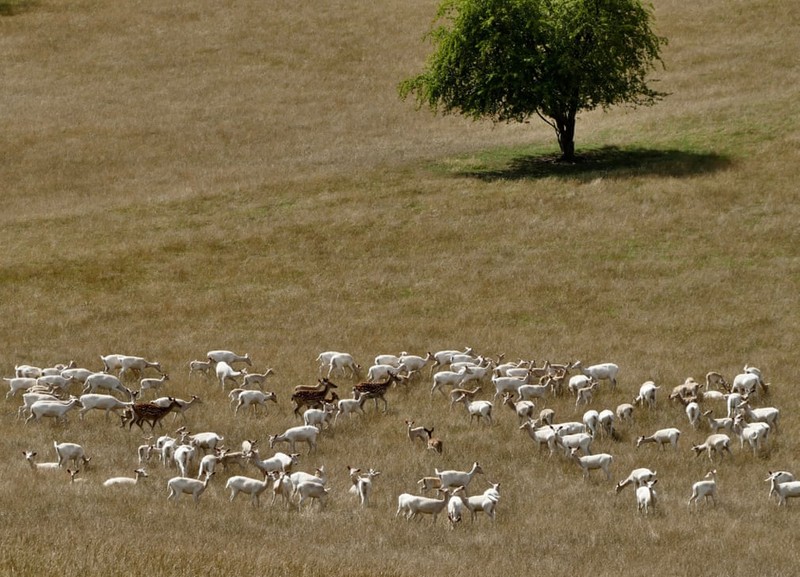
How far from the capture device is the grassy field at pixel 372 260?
17.8 meters

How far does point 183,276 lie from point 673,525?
81.7 ft

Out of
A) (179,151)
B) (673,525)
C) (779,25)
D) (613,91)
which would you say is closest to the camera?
(673,525)

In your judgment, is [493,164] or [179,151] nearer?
[493,164]

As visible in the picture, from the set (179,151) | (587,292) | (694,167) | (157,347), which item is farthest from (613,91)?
(157,347)

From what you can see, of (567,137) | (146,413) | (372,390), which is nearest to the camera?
(146,413)

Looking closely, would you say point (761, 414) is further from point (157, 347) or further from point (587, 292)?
point (157, 347)

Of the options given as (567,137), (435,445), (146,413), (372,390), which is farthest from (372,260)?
(435,445)

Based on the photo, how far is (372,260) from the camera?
40812mm

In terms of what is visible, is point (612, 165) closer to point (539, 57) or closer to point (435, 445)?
point (539, 57)

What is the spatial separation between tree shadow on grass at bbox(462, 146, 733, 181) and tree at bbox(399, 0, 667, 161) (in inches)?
52.7

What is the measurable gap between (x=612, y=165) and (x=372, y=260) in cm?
1494

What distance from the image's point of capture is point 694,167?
47938 mm

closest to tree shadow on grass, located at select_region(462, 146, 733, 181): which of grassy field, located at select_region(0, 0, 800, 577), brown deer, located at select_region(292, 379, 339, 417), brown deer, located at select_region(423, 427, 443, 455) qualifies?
grassy field, located at select_region(0, 0, 800, 577)

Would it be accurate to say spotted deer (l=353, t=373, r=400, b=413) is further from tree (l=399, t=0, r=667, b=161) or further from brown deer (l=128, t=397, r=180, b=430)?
tree (l=399, t=0, r=667, b=161)
